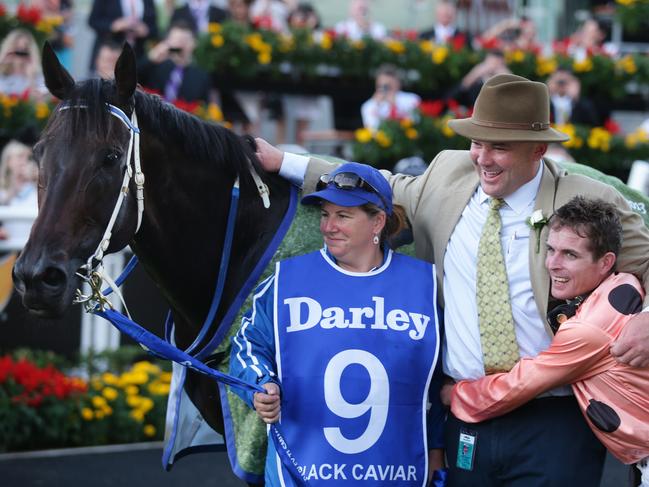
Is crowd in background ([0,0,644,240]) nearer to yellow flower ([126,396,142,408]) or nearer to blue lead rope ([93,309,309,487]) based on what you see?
yellow flower ([126,396,142,408])

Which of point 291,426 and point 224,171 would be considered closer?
point 291,426

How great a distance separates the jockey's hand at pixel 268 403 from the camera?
2.76 m

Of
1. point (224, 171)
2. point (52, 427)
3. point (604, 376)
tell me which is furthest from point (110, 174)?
point (52, 427)

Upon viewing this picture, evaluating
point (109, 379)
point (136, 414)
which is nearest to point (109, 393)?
point (109, 379)

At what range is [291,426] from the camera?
9.45 feet

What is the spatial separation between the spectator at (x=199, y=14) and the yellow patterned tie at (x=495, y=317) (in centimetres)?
686

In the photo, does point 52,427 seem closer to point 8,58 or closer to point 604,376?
point 8,58

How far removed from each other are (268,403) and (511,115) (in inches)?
44.4

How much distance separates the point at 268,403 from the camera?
109 inches

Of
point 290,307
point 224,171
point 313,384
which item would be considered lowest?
point 313,384

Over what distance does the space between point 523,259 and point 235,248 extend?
3.09 ft

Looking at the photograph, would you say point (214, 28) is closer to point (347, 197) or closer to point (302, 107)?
point (302, 107)

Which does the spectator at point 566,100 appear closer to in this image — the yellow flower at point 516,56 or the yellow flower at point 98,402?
the yellow flower at point 516,56

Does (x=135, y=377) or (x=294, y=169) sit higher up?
(x=294, y=169)
